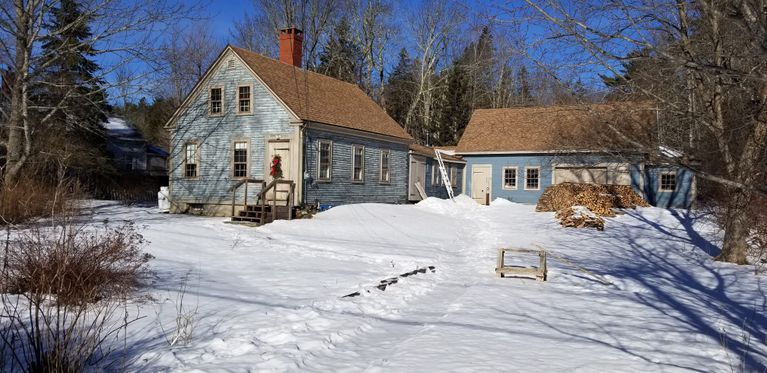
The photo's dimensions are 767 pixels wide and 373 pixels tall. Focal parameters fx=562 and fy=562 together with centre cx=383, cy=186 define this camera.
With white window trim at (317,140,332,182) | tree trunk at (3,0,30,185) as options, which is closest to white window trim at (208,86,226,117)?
white window trim at (317,140,332,182)

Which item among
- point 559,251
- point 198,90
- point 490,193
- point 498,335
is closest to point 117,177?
point 198,90

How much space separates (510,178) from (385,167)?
26.6 feet

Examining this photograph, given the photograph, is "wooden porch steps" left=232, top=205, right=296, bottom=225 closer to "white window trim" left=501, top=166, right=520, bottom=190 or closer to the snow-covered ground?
the snow-covered ground

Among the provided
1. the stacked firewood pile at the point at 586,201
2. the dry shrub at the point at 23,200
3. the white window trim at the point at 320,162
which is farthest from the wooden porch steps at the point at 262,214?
the stacked firewood pile at the point at 586,201

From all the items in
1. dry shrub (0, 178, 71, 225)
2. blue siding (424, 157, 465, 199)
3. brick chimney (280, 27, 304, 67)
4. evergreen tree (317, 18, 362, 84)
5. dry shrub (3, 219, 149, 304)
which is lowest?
dry shrub (3, 219, 149, 304)

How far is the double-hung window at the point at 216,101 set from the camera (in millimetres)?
22047

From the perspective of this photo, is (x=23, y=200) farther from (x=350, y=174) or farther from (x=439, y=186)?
(x=439, y=186)

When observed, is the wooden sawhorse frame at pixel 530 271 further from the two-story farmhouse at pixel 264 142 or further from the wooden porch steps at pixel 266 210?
the two-story farmhouse at pixel 264 142

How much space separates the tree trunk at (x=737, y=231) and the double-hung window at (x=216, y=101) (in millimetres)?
17362

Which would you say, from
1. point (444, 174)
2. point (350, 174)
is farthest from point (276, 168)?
point (444, 174)

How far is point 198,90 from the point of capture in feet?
73.8

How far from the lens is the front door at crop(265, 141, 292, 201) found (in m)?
20.2

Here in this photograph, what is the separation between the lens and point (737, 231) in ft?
43.6

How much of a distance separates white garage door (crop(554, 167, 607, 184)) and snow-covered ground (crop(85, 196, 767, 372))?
37.3 feet
